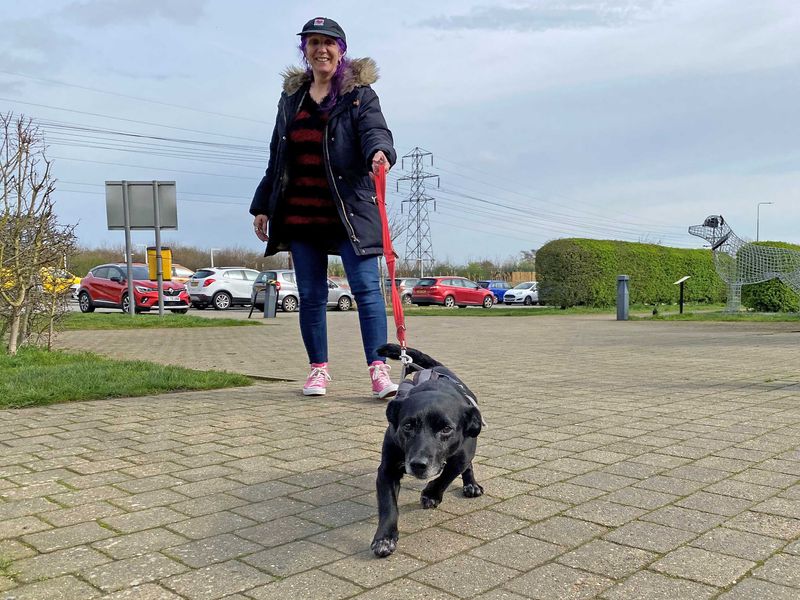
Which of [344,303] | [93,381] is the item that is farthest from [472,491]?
[344,303]

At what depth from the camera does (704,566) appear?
2.06 m

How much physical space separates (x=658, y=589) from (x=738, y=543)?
0.50 m

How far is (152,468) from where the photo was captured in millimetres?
3154

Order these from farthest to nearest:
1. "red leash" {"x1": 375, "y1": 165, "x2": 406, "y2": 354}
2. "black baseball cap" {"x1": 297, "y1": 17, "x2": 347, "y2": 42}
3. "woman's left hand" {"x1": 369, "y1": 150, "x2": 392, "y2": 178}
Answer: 1. "black baseball cap" {"x1": 297, "y1": 17, "x2": 347, "y2": 42}
2. "woman's left hand" {"x1": 369, "y1": 150, "x2": 392, "y2": 178}
3. "red leash" {"x1": 375, "y1": 165, "x2": 406, "y2": 354}

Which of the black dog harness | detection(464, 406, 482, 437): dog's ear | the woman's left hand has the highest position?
the woman's left hand

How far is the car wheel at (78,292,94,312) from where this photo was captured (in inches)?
802

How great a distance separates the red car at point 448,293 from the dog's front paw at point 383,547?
27.8 meters

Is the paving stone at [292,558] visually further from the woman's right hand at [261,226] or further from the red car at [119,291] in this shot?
the red car at [119,291]

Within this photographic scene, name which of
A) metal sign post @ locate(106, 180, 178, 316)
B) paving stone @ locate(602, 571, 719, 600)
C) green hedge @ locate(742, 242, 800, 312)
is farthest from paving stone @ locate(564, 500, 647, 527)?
green hedge @ locate(742, 242, 800, 312)

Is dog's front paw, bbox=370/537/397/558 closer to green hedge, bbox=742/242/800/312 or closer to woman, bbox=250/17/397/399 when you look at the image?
woman, bbox=250/17/397/399

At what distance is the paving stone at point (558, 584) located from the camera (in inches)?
74.5

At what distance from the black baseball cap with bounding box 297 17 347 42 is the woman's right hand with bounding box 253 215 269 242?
1.27m

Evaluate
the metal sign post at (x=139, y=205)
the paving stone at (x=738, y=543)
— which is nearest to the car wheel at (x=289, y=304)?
the metal sign post at (x=139, y=205)

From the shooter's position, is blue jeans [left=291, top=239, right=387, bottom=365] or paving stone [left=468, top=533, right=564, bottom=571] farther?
blue jeans [left=291, top=239, right=387, bottom=365]
